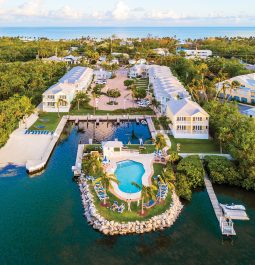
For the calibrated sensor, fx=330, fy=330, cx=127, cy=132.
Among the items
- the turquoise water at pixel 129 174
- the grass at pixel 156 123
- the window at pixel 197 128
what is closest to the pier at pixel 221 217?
the turquoise water at pixel 129 174

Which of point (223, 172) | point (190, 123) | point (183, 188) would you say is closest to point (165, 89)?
point (190, 123)

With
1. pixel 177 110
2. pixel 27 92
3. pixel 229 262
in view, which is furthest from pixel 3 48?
pixel 229 262

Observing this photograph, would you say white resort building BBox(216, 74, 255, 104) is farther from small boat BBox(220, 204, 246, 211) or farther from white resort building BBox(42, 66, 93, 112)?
small boat BBox(220, 204, 246, 211)

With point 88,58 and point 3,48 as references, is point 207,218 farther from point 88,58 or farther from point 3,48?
point 3,48

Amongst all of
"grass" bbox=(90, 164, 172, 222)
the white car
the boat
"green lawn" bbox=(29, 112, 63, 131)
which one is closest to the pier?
the boat

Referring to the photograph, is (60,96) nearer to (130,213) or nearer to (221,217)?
(130,213)

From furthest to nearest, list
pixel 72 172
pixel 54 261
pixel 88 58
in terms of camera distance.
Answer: pixel 88 58 < pixel 72 172 < pixel 54 261
